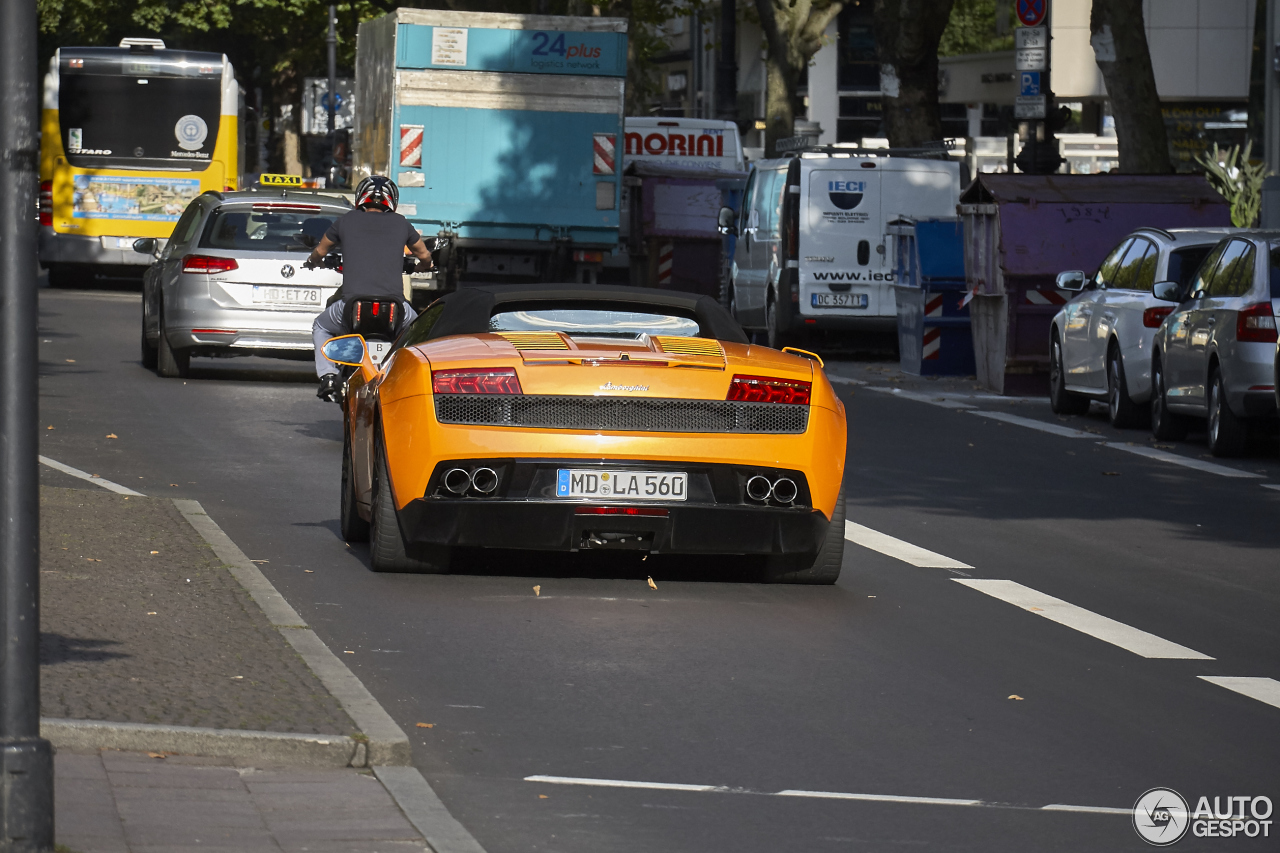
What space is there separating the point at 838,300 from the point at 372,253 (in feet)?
38.3

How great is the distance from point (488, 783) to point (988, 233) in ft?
53.5

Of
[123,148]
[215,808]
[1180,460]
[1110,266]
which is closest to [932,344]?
[1110,266]

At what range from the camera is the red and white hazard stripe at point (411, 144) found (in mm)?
28609

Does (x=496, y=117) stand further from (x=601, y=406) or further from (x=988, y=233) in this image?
(x=601, y=406)

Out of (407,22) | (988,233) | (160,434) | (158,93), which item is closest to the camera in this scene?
(160,434)

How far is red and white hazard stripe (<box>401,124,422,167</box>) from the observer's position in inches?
1126

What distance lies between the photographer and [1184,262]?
1795cm

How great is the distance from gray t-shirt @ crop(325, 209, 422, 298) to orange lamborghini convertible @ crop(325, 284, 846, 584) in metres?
5.11

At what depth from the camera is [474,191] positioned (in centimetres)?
2923

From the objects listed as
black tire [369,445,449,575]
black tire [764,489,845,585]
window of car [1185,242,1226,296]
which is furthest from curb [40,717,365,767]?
window of car [1185,242,1226,296]

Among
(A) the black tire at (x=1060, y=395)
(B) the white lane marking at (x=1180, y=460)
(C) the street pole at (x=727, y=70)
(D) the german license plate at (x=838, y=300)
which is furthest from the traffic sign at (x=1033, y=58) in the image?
(C) the street pole at (x=727, y=70)

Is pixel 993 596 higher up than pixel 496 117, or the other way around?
pixel 496 117

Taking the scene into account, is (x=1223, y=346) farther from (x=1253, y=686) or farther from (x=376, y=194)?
(x=1253, y=686)

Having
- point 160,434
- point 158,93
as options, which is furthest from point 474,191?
point 160,434
